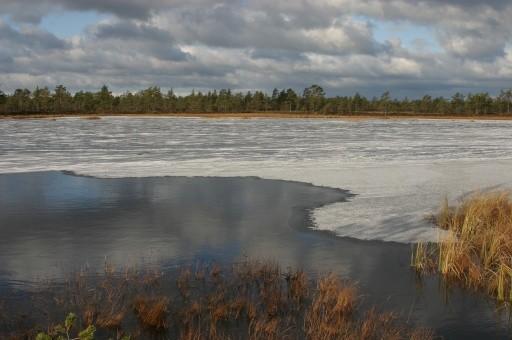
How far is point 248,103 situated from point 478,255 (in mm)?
152858

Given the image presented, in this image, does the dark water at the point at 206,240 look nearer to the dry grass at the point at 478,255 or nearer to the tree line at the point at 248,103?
the dry grass at the point at 478,255

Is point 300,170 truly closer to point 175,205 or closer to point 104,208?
point 175,205

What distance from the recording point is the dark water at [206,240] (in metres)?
9.05

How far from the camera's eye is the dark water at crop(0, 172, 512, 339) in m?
9.05

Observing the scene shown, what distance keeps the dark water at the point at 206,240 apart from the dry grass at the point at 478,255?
42cm

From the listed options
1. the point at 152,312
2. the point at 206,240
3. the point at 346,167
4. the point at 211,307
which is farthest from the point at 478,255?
the point at 346,167

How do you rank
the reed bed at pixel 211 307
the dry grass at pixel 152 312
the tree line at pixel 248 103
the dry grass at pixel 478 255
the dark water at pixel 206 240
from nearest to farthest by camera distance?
the reed bed at pixel 211 307
the dry grass at pixel 152 312
the dark water at pixel 206 240
the dry grass at pixel 478 255
the tree line at pixel 248 103

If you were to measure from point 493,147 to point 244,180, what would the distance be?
22.5 metres

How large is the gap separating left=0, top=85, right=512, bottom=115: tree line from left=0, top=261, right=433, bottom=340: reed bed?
14501 centimetres

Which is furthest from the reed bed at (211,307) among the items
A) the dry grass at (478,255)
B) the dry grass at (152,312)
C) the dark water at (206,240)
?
the dry grass at (478,255)

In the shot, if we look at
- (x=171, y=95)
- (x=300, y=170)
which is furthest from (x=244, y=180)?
(x=171, y=95)

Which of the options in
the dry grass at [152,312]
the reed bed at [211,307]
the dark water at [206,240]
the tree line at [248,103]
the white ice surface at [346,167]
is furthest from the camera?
the tree line at [248,103]

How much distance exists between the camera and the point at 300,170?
24172 mm

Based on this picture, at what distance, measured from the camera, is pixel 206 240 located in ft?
40.2
